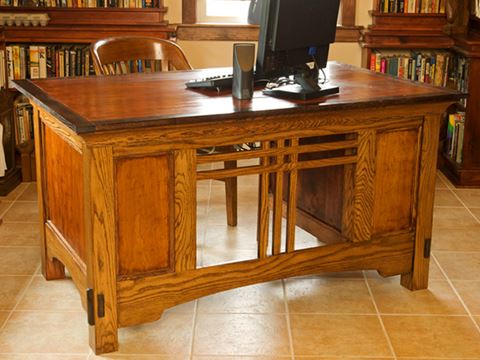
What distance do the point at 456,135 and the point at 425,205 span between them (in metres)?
1.78

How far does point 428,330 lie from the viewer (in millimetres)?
3188

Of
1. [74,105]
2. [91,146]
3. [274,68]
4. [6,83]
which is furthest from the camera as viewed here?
[6,83]

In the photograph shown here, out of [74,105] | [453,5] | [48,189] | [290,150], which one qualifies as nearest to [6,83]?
[48,189]

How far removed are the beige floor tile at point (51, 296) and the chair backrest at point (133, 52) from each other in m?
1.05

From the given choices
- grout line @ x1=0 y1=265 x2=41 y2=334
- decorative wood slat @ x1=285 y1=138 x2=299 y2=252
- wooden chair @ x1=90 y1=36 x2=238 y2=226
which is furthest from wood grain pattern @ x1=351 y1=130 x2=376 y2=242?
grout line @ x1=0 y1=265 x2=41 y2=334

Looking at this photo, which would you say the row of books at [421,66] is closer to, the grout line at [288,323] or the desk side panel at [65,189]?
the grout line at [288,323]

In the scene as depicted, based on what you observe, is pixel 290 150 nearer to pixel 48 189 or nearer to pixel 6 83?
pixel 48 189

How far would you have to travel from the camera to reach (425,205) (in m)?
3.47

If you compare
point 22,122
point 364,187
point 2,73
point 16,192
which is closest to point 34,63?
point 2,73

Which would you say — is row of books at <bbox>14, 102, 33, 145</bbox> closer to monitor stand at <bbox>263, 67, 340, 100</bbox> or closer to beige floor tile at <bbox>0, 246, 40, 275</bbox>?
beige floor tile at <bbox>0, 246, 40, 275</bbox>

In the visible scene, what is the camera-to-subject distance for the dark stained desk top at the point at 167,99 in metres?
2.85

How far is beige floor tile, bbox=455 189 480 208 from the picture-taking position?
472cm

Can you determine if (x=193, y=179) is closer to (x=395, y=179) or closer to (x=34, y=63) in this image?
Answer: (x=395, y=179)

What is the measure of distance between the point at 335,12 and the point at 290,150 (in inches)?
25.2
